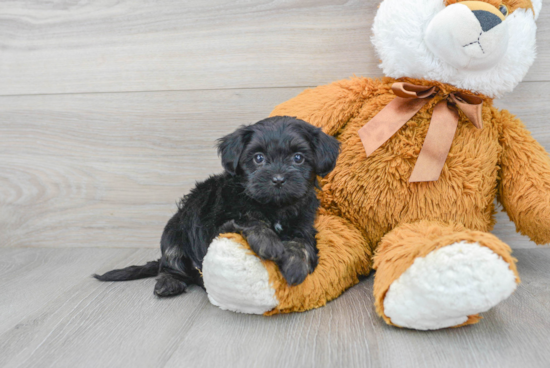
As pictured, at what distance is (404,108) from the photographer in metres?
1.51

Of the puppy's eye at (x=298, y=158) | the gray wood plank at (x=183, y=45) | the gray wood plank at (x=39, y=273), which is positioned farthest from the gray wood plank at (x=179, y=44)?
the gray wood plank at (x=39, y=273)

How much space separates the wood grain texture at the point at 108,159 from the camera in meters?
2.02

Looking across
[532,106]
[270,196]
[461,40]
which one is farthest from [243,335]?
[532,106]

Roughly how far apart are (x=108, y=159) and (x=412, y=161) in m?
1.43

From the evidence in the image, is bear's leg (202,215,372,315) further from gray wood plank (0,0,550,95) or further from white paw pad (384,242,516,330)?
gray wood plank (0,0,550,95)

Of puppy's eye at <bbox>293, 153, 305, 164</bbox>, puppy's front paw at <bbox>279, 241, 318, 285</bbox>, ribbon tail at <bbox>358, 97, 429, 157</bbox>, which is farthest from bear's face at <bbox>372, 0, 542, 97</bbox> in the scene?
puppy's front paw at <bbox>279, 241, 318, 285</bbox>

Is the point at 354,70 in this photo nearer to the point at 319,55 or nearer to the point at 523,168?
the point at 319,55

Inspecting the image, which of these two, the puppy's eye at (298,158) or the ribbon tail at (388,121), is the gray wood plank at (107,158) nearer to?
the ribbon tail at (388,121)

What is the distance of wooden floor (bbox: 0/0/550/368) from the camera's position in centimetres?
172

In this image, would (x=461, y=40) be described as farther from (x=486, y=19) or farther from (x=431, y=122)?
(x=431, y=122)

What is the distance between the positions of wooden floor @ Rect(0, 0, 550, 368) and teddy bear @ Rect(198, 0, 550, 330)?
7.8 inches

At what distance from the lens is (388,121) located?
1.50 metres

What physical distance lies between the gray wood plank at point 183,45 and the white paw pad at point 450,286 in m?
1.03

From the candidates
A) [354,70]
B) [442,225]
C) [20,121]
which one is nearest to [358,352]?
[442,225]
